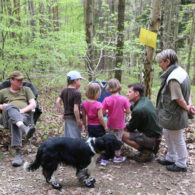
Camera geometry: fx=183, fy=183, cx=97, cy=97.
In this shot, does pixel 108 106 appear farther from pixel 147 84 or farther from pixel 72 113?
pixel 147 84

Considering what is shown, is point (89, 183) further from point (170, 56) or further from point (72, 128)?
point (170, 56)

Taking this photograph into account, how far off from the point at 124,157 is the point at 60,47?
4495 mm

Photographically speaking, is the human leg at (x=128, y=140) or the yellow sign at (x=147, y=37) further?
the yellow sign at (x=147, y=37)

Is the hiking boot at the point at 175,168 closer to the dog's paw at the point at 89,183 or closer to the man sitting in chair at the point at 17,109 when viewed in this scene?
the dog's paw at the point at 89,183

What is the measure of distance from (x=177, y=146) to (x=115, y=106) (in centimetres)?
137

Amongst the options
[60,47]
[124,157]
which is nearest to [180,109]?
[124,157]

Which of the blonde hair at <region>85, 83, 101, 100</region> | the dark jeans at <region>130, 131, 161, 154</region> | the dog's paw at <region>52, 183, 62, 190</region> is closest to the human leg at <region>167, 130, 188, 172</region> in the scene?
the dark jeans at <region>130, 131, 161, 154</region>

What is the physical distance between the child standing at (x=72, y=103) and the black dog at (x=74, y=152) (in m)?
0.81

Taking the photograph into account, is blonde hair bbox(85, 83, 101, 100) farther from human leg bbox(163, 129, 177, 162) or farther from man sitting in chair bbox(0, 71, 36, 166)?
human leg bbox(163, 129, 177, 162)

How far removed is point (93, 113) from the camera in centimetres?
351

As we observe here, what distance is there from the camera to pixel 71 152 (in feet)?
9.34

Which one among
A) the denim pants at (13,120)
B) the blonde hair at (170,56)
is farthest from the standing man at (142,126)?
the denim pants at (13,120)

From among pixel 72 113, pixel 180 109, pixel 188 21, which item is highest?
pixel 188 21

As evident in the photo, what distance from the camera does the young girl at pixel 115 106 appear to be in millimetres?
3625
